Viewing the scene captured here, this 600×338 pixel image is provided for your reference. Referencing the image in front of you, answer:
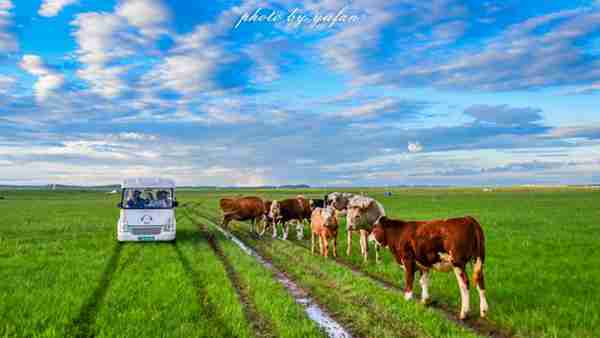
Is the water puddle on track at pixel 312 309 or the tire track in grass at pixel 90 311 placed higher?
the tire track in grass at pixel 90 311

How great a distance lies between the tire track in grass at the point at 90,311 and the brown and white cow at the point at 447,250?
680cm

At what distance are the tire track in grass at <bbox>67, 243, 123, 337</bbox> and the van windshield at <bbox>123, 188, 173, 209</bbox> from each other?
6.51 metres

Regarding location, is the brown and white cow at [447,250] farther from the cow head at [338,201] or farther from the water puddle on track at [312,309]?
the cow head at [338,201]

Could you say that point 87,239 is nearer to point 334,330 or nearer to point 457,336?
point 334,330

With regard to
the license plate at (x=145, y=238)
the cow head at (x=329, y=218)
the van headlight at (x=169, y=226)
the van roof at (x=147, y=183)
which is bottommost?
the license plate at (x=145, y=238)

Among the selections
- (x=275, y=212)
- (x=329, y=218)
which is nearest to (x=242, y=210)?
(x=275, y=212)

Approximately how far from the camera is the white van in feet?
65.4

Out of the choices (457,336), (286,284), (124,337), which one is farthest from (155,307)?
(457,336)

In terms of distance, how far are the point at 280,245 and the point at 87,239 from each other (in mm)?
10617

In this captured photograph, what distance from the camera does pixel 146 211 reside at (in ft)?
65.3

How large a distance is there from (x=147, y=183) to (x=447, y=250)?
16161mm

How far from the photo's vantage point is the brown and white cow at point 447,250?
8.50m

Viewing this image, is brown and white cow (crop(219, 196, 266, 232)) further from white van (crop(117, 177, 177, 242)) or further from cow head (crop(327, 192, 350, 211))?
white van (crop(117, 177, 177, 242))

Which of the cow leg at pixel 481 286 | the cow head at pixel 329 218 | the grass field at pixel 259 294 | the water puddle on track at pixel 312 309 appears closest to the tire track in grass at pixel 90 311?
the grass field at pixel 259 294
